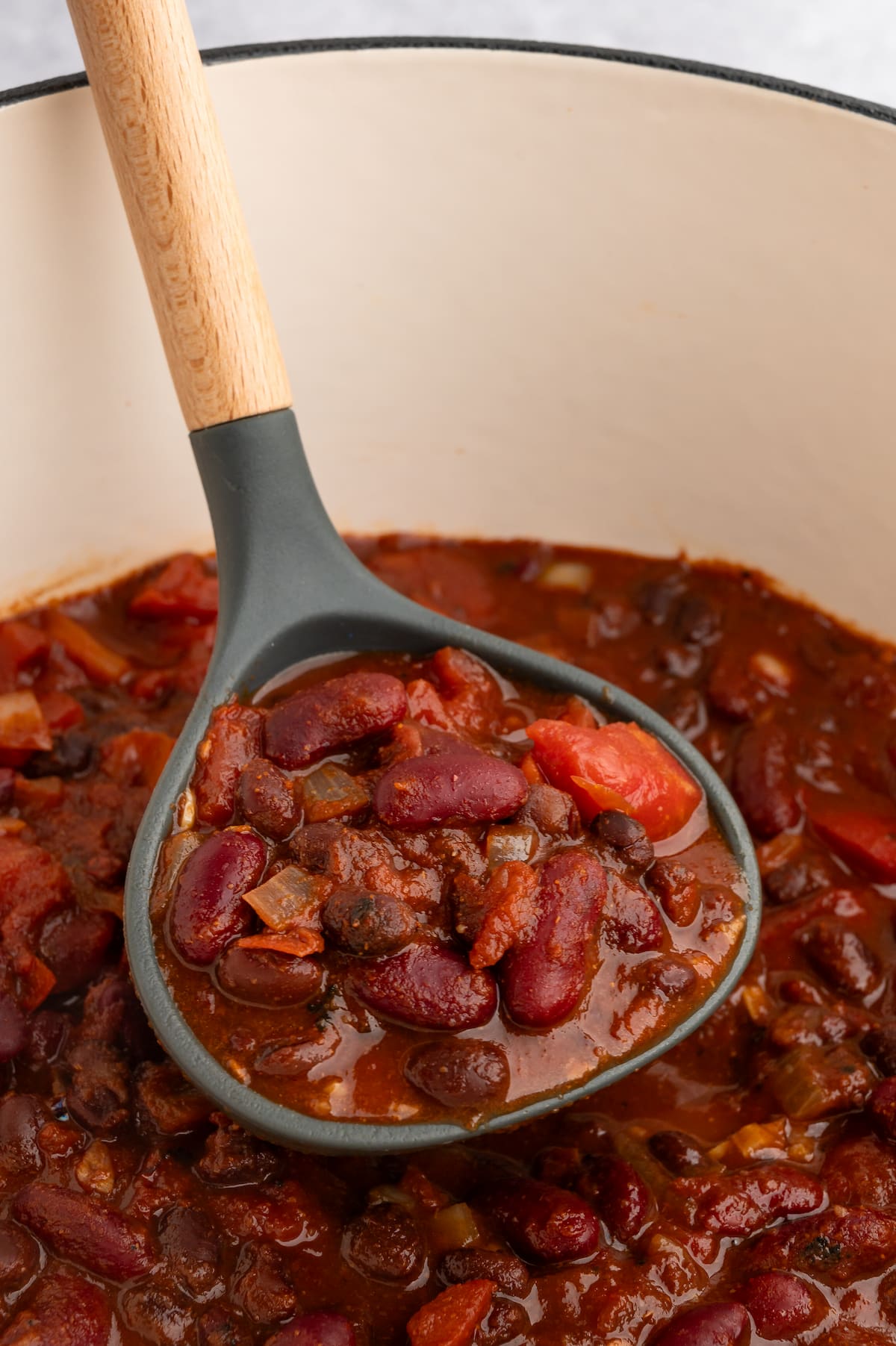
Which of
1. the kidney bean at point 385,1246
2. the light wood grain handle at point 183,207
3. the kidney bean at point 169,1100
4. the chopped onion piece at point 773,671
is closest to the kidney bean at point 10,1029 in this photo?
the kidney bean at point 169,1100

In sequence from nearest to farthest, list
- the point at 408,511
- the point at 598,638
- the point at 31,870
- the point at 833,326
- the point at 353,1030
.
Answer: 1. the point at 353,1030
2. the point at 31,870
3. the point at 833,326
4. the point at 598,638
5. the point at 408,511

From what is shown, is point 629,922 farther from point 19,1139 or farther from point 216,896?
point 19,1139

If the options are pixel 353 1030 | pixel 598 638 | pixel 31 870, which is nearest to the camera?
pixel 353 1030

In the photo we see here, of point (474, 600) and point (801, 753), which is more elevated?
point (474, 600)

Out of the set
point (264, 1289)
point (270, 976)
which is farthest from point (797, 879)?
point (264, 1289)

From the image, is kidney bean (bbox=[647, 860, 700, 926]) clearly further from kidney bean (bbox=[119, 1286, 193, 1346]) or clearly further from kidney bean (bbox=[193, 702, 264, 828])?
kidney bean (bbox=[119, 1286, 193, 1346])

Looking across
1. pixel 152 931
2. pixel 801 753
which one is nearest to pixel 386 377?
pixel 801 753

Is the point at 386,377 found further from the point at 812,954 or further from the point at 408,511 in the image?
the point at 812,954

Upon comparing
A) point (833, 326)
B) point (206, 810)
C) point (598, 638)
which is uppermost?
point (833, 326)
